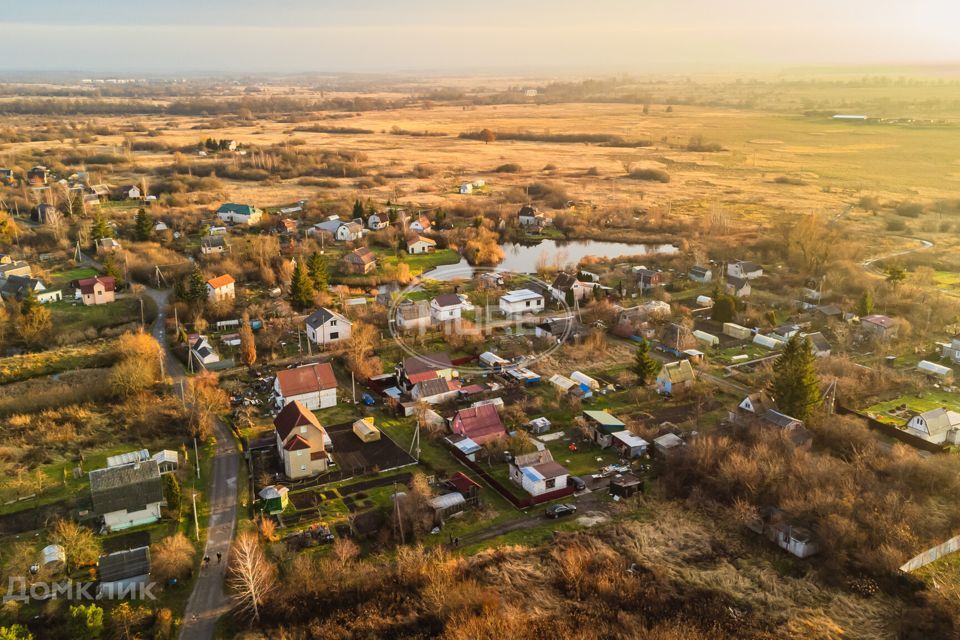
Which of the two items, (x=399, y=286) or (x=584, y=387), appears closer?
(x=584, y=387)

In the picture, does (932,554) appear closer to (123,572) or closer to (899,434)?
(899,434)

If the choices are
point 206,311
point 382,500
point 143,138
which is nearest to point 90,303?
point 206,311

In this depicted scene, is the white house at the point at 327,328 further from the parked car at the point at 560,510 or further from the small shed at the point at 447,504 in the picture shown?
the parked car at the point at 560,510

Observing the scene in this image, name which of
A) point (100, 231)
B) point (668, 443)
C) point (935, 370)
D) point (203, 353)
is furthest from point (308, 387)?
Result: point (100, 231)

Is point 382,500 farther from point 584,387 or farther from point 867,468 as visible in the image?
point 867,468

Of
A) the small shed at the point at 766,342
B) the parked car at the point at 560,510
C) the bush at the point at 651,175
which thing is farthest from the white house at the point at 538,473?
the bush at the point at 651,175

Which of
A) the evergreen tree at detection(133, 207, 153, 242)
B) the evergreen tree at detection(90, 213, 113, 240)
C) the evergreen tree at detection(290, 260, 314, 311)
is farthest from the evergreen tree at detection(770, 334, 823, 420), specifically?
the evergreen tree at detection(90, 213, 113, 240)
